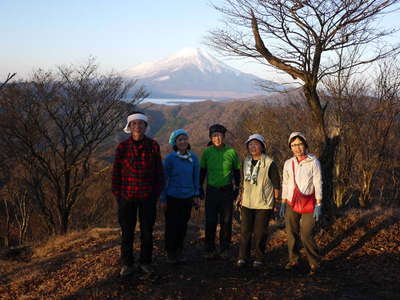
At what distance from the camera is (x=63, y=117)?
13.9 meters

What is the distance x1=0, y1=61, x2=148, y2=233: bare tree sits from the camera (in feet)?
43.1

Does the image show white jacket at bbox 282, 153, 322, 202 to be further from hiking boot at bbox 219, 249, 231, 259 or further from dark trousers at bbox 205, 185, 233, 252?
hiking boot at bbox 219, 249, 231, 259

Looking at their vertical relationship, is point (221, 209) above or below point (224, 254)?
above

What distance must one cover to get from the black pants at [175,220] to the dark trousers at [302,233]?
1.31m

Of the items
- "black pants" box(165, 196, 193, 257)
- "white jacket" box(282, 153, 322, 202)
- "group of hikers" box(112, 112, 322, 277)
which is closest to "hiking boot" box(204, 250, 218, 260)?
"group of hikers" box(112, 112, 322, 277)

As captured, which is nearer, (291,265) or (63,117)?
(291,265)

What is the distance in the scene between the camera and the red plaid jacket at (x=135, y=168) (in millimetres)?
4059

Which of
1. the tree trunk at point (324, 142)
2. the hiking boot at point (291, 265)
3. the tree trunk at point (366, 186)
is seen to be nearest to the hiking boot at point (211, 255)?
the hiking boot at point (291, 265)

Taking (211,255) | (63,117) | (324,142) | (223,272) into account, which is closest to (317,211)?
(223,272)

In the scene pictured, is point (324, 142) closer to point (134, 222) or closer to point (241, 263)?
point (241, 263)

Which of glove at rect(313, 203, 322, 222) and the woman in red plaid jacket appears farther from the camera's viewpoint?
glove at rect(313, 203, 322, 222)

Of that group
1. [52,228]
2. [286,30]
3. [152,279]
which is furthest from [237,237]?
[52,228]

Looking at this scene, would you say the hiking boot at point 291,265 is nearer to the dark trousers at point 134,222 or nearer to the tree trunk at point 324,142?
the tree trunk at point 324,142

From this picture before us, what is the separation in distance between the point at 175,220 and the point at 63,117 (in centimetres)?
1059
